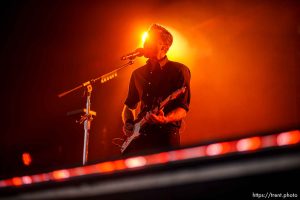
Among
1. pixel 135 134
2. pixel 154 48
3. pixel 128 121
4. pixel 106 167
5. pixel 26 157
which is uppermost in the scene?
pixel 154 48

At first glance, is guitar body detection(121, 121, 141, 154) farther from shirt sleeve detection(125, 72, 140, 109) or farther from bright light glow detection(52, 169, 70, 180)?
bright light glow detection(52, 169, 70, 180)

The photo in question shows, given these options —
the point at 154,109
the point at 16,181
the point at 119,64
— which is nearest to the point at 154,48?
the point at 154,109

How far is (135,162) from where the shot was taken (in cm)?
47

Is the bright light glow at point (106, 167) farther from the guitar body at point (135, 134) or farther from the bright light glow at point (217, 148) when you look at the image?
the guitar body at point (135, 134)

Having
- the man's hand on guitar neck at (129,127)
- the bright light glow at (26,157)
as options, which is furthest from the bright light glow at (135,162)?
the bright light glow at (26,157)

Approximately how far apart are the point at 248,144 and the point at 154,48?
2.42 m

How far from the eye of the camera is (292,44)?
313 centimetres

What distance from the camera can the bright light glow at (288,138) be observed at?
0.38 meters

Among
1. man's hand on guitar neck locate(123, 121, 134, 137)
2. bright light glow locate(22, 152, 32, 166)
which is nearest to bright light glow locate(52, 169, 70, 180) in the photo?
man's hand on guitar neck locate(123, 121, 134, 137)

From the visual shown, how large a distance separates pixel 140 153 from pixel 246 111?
9.72ft

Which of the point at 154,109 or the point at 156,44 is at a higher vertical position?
the point at 156,44

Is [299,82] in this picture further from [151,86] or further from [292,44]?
[151,86]

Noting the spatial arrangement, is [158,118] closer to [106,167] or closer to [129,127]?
[129,127]

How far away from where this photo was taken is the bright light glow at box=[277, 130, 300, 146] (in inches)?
15.1
